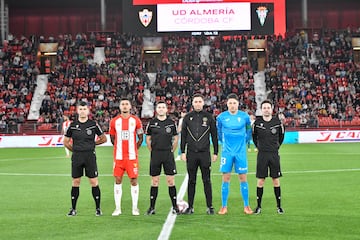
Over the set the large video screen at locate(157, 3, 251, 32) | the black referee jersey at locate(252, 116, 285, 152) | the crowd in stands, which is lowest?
the black referee jersey at locate(252, 116, 285, 152)

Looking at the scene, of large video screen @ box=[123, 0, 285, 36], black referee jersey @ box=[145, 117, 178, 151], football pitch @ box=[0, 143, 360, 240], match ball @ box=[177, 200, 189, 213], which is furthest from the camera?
large video screen @ box=[123, 0, 285, 36]

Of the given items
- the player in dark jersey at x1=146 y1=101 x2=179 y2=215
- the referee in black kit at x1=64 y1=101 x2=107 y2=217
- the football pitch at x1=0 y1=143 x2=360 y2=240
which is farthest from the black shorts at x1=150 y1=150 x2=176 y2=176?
the referee in black kit at x1=64 y1=101 x2=107 y2=217

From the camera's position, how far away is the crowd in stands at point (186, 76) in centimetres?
4281

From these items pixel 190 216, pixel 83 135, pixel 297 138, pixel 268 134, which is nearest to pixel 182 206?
pixel 190 216

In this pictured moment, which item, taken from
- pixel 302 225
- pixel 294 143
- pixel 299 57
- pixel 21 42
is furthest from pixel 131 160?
pixel 21 42

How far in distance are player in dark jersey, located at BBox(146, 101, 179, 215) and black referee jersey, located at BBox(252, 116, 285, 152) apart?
151 cm

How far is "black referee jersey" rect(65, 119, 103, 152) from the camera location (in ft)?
37.0

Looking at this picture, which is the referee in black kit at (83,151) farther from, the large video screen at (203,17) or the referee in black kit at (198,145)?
the large video screen at (203,17)

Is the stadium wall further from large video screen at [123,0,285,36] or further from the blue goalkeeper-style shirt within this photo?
the blue goalkeeper-style shirt

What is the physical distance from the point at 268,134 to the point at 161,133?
6.29ft

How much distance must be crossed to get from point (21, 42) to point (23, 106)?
30.9ft

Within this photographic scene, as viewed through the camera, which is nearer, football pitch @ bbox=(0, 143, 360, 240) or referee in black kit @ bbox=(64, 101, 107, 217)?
football pitch @ bbox=(0, 143, 360, 240)

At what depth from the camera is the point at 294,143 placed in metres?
37.7

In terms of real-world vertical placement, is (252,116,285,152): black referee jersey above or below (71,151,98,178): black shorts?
above
